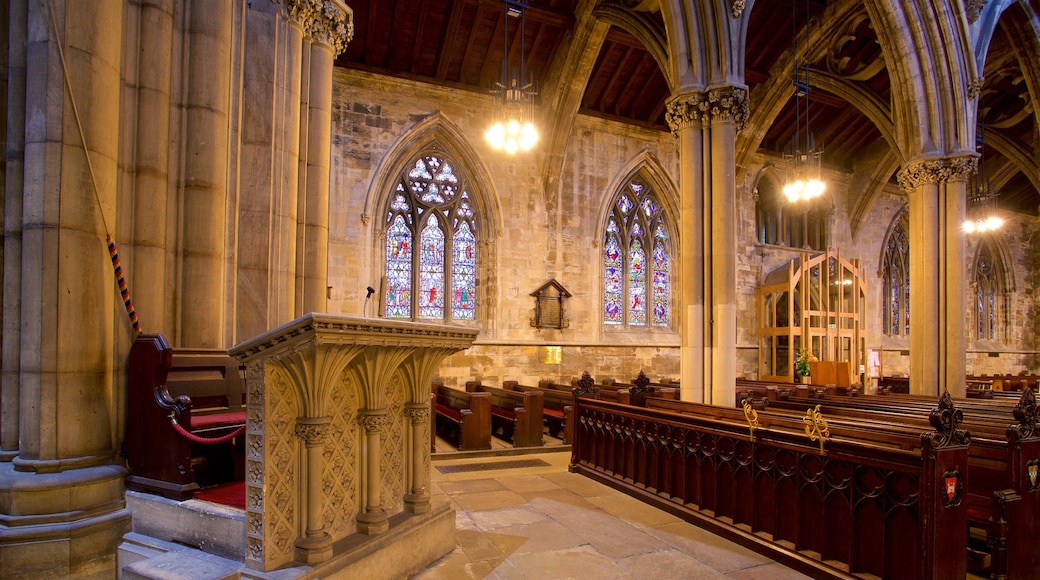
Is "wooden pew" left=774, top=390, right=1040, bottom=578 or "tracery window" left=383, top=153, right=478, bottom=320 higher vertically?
"tracery window" left=383, top=153, right=478, bottom=320

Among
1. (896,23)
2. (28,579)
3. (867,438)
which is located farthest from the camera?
(896,23)

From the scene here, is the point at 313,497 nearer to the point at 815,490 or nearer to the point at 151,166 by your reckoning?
the point at 151,166

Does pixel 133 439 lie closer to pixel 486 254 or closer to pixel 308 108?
pixel 308 108

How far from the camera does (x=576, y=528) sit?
4379 mm

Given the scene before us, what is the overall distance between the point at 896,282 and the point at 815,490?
18.9 m

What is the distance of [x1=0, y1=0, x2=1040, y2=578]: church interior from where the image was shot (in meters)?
3.21

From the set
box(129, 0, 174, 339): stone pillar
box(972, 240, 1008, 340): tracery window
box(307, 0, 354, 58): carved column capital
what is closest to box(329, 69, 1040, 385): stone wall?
box(307, 0, 354, 58): carved column capital

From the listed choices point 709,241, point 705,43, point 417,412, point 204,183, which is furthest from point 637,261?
point 417,412

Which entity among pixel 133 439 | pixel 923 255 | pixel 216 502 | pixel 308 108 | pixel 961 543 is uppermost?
pixel 308 108

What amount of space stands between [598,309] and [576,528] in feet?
32.6

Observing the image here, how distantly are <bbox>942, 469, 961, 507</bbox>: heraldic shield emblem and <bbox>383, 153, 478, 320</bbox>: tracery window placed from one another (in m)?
10.5

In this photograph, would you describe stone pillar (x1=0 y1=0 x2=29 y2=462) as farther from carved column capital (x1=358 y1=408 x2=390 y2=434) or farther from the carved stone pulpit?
carved column capital (x1=358 y1=408 x2=390 y2=434)

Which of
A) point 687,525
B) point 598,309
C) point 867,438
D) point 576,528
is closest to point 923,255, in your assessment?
point 598,309

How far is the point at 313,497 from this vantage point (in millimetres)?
2744
